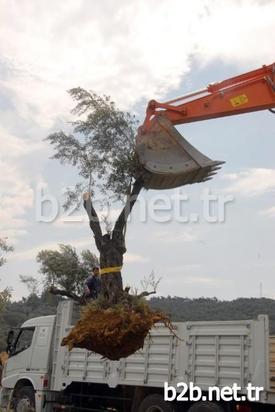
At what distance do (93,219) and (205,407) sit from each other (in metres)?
5.60

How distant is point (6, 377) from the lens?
15281mm

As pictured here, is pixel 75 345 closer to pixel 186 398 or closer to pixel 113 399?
pixel 186 398

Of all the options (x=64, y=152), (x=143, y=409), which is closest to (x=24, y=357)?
(x=143, y=409)

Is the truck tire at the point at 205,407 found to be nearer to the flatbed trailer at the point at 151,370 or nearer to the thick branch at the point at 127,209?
the flatbed trailer at the point at 151,370


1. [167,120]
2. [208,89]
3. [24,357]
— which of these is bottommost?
[24,357]

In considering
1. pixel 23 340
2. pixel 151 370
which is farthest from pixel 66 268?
pixel 151 370

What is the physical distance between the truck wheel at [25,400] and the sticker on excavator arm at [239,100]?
9.37 metres

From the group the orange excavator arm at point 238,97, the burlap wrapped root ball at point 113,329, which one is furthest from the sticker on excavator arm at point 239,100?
the burlap wrapped root ball at point 113,329

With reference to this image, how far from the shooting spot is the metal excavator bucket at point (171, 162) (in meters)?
7.25

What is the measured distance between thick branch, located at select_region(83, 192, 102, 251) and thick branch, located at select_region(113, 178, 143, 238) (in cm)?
21

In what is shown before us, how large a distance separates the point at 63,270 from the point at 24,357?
17.4ft

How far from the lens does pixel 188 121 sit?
8.97 meters

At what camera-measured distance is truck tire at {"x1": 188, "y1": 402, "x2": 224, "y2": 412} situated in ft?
34.4

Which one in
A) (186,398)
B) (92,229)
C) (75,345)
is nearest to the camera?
(75,345)
